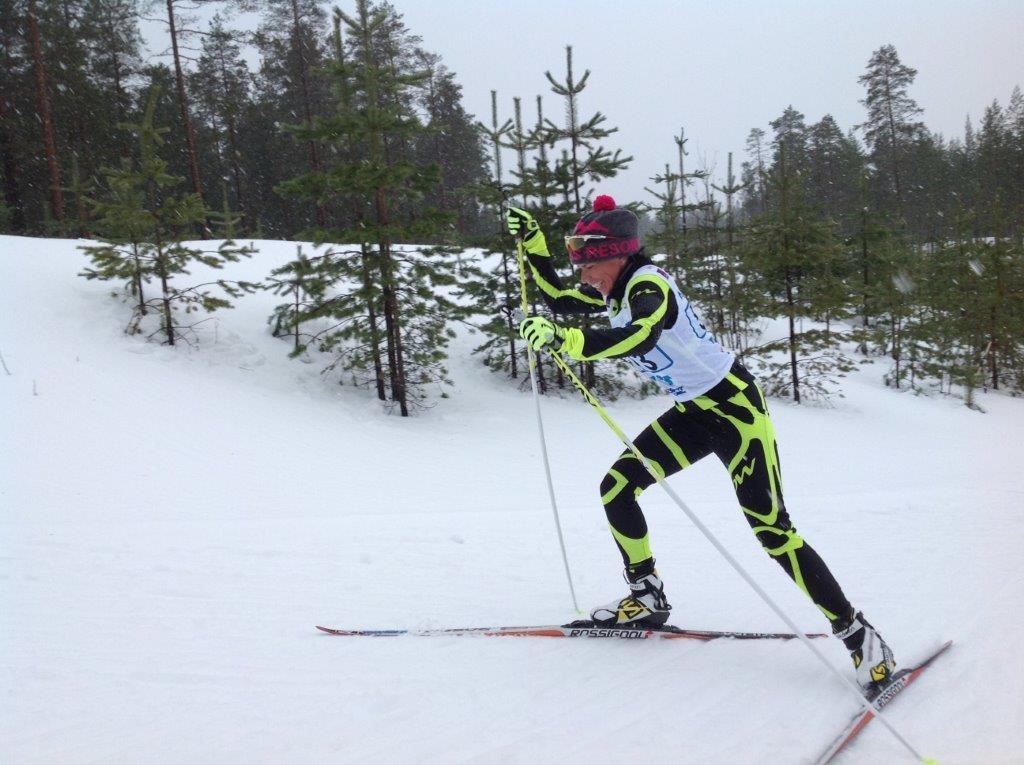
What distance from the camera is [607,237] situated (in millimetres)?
3590

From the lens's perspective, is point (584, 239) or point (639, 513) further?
point (639, 513)

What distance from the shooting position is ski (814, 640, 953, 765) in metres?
2.71

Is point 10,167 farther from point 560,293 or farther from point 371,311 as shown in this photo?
point 560,293

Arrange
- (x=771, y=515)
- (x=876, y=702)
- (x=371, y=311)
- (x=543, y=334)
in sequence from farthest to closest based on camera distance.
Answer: (x=371, y=311)
(x=771, y=515)
(x=543, y=334)
(x=876, y=702)

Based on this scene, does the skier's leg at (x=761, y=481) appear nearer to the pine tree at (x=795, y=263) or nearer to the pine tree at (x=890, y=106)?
the pine tree at (x=795, y=263)

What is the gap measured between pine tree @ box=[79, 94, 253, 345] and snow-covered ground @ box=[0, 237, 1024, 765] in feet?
5.77

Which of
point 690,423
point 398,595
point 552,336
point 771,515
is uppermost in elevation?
point 552,336

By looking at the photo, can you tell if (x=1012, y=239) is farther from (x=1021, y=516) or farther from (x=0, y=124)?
(x=0, y=124)

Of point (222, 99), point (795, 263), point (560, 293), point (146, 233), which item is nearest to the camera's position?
point (560, 293)

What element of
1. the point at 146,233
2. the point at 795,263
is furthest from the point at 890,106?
the point at 146,233

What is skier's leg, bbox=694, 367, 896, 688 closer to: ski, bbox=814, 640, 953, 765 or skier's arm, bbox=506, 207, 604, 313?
ski, bbox=814, 640, 953, 765

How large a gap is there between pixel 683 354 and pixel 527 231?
5.77ft

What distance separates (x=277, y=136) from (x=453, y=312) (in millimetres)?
24888

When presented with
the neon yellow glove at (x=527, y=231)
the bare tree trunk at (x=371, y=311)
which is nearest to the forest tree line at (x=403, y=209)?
the bare tree trunk at (x=371, y=311)
